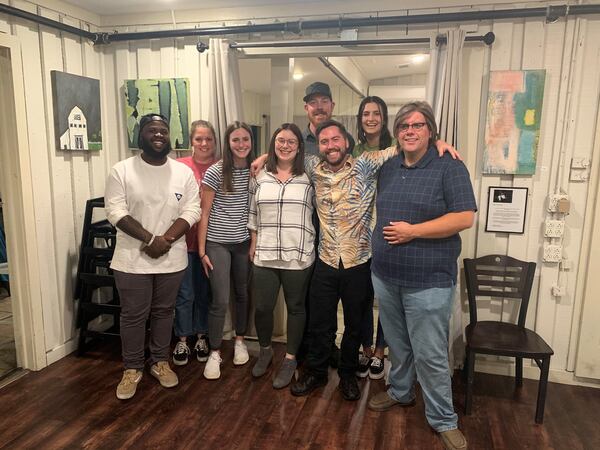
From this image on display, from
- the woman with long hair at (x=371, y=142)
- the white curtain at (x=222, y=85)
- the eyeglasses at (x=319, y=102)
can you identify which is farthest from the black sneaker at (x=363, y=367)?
the white curtain at (x=222, y=85)

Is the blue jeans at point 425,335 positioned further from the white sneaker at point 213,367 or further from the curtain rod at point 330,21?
the curtain rod at point 330,21

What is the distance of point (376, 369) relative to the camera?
107 inches

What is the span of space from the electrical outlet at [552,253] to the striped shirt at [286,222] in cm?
137

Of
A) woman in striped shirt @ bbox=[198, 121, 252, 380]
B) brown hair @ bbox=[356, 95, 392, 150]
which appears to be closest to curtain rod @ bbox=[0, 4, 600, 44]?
brown hair @ bbox=[356, 95, 392, 150]

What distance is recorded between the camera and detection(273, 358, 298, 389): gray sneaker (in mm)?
2590

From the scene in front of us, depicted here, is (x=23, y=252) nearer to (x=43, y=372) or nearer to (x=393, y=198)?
(x=43, y=372)

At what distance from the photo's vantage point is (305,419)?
2307 mm

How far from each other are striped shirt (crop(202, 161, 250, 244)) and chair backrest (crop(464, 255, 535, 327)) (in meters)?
1.37

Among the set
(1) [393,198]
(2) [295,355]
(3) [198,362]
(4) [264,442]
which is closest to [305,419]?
(4) [264,442]

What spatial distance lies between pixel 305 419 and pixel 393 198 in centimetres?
122

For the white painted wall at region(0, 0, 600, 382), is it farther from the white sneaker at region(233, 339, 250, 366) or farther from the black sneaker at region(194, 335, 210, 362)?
the white sneaker at region(233, 339, 250, 366)

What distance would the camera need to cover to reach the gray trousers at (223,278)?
2.66 meters

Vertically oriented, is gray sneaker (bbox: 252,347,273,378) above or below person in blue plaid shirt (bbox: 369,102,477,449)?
below

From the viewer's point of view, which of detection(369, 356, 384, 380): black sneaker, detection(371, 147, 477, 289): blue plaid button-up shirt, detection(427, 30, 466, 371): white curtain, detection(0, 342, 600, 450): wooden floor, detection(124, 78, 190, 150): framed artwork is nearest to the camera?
detection(371, 147, 477, 289): blue plaid button-up shirt
